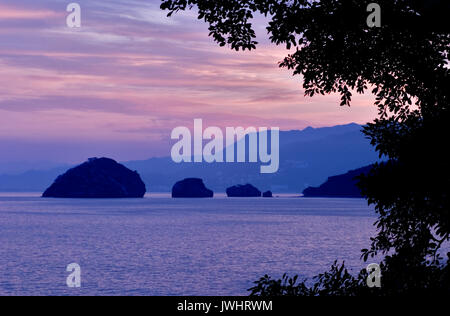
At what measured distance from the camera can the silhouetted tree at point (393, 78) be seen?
11578 mm

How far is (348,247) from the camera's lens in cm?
9838

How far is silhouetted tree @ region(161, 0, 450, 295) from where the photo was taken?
11.6 meters

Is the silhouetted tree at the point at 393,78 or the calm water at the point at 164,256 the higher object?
the silhouetted tree at the point at 393,78

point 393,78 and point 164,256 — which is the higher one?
point 393,78

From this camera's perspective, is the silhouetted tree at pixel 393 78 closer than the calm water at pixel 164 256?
Yes

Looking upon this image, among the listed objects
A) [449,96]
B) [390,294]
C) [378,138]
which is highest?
[449,96]

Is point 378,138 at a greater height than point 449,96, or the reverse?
point 449,96

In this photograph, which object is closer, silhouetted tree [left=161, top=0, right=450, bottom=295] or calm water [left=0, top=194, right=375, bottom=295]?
silhouetted tree [left=161, top=0, right=450, bottom=295]

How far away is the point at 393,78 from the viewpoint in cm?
1438

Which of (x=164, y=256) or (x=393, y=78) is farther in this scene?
(x=164, y=256)

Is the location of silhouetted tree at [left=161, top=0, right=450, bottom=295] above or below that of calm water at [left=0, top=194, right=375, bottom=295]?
above

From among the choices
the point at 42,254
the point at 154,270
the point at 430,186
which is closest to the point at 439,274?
the point at 430,186

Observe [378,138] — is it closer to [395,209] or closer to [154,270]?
[395,209]
